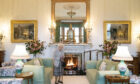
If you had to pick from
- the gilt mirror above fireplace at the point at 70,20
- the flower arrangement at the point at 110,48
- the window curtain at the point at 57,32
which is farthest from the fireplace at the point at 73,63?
the flower arrangement at the point at 110,48

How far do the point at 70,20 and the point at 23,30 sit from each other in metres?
2.34

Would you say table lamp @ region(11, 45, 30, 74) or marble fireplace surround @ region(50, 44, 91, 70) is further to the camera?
marble fireplace surround @ region(50, 44, 91, 70)

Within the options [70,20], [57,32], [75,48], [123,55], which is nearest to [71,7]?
[70,20]

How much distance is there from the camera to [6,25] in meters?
7.70

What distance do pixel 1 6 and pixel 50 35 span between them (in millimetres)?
2766

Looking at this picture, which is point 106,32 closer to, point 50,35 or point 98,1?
point 98,1

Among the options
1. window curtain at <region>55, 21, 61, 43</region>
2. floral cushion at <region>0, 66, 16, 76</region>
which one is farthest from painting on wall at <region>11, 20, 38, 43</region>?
floral cushion at <region>0, 66, 16, 76</region>

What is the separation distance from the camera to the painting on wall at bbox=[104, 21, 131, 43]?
755cm

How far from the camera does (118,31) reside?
25.1 feet

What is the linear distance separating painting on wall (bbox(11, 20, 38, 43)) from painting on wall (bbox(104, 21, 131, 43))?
3414 millimetres

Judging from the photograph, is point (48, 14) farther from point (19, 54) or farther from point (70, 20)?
point (19, 54)

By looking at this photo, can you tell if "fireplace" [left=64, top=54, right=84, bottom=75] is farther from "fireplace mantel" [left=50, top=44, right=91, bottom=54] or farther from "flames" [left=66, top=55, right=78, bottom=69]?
"fireplace mantel" [left=50, top=44, right=91, bottom=54]

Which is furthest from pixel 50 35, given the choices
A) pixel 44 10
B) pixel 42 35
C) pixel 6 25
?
pixel 6 25

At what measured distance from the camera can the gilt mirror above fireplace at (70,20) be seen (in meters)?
7.65
